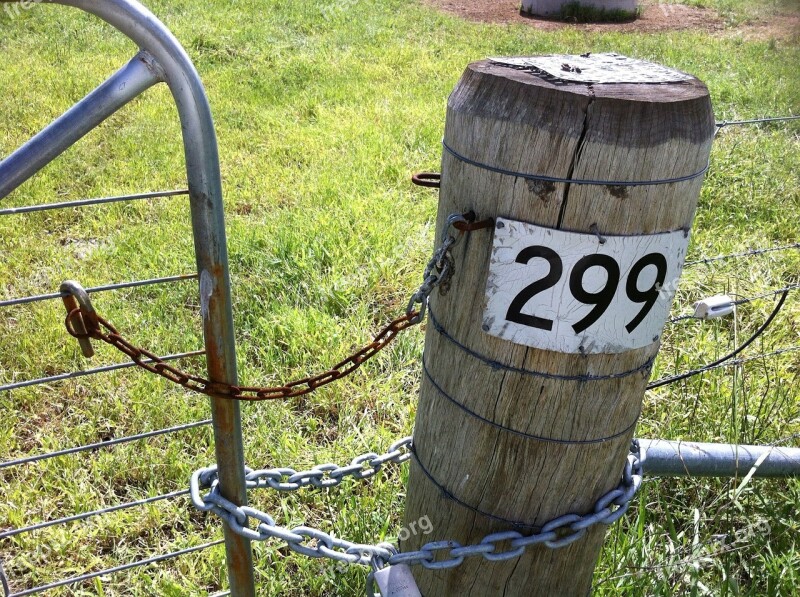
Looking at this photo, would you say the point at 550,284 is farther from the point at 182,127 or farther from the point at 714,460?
the point at 714,460

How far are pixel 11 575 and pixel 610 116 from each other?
2.17 m

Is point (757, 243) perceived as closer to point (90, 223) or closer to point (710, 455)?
point (710, 455)

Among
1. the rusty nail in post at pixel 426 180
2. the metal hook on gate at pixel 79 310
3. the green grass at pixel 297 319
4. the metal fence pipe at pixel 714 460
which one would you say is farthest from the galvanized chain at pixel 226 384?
the green grass at pixel 297 319

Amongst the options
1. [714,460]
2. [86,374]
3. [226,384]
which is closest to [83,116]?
[226,384]

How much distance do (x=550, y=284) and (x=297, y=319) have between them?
2163mm

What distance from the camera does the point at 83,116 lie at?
98cm

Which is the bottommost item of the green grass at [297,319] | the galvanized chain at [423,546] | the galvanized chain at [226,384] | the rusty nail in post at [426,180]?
the green grass at [297,319]

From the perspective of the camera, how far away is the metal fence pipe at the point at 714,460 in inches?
64.7

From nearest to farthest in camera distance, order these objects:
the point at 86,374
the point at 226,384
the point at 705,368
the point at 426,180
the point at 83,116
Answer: the point at 83,116 → the point at 226,384 → the point at 426,180 → the point at 86,374 → the point at 705,368

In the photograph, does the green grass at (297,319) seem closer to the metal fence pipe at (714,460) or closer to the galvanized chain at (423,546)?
the metal fence pipe at (714,460)

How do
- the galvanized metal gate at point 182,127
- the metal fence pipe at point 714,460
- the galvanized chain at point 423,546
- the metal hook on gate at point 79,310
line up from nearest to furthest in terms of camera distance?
the galvanized metal gate at point 182,127 < the metal hook on gate at point 79,310 < the galvanized chain at point 423,546 < the metal fence pipe at point 714,460

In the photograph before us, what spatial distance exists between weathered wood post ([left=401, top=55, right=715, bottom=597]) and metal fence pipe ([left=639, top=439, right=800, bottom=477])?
15.0 inches

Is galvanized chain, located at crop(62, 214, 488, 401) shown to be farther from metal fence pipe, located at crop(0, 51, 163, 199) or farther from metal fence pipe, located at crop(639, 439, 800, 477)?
metal fence pipe, located at crop(639, 439, 800, 477)

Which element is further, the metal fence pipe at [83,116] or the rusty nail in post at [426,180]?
the rusty nail in post at [426,180]
